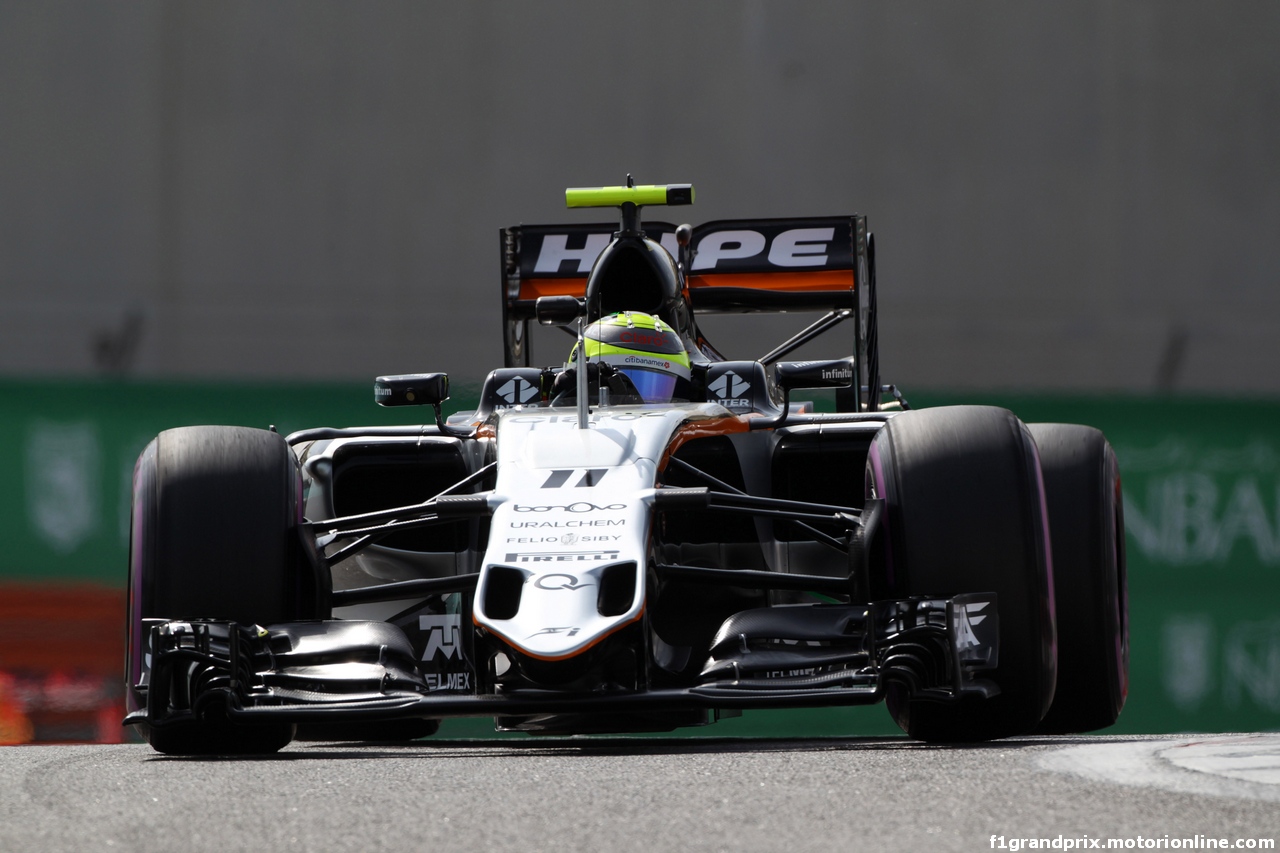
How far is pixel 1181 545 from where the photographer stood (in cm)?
823

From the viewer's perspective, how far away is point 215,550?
15.7ft

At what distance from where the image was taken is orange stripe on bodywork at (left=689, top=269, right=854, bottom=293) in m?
7.74

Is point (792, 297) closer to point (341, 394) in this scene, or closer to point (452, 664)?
point (341, 394)

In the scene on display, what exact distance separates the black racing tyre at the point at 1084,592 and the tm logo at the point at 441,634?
1774mm

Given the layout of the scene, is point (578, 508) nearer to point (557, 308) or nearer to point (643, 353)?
point (643, 353)

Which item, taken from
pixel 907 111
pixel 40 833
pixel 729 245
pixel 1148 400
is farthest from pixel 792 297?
pixel 907 111

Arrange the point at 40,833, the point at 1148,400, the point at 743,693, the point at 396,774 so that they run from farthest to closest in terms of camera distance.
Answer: the point at 1148,400 → the point at 743,693 → the point at 396,774 → the point at 40,833

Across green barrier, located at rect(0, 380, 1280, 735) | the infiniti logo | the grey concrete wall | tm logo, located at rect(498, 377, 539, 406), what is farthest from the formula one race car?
the grey concrete wall

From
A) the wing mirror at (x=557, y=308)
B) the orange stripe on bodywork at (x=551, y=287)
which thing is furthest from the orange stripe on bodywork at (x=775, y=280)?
→ the wing mirror at (x=557, y=308)

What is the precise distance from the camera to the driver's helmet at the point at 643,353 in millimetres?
6246

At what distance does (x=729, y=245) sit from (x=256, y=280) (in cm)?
682

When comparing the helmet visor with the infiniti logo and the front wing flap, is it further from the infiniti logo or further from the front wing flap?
the front wing flap

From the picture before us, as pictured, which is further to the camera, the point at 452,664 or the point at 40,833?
the point at 452,664

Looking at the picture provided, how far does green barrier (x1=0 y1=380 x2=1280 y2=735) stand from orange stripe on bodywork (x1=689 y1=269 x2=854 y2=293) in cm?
150
